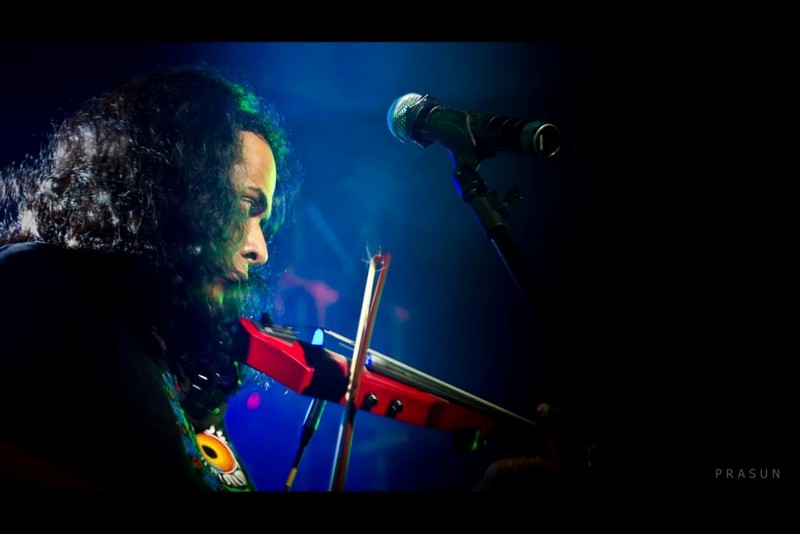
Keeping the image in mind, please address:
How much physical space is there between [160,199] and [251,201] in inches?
13.4

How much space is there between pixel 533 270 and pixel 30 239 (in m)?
1.99

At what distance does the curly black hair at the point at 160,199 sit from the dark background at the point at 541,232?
12cm

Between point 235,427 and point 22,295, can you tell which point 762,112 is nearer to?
point 235,427

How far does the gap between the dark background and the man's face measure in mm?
103

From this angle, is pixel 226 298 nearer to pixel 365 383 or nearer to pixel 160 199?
pixel 160 199

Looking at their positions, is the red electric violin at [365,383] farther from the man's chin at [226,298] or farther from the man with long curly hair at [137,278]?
the man with long curly hair at [137,278]

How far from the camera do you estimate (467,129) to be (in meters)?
1.44

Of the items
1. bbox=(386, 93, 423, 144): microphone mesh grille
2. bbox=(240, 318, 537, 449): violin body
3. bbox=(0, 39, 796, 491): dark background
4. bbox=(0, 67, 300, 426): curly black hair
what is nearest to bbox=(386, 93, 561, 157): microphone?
bbox=(386, 93, 423, 144): microphone mesh grille

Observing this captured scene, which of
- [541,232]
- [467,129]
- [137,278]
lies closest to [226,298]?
[137,278]

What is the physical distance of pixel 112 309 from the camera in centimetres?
177

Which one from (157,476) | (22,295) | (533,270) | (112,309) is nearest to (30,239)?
(22,295)

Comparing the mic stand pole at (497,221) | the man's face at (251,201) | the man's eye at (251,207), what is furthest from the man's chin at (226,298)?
the mic stand pole at (497,221)

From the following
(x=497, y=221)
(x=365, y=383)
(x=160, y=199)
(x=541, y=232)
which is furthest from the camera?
(x=541, y=232)

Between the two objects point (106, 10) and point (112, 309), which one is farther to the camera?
point (106, 10)
